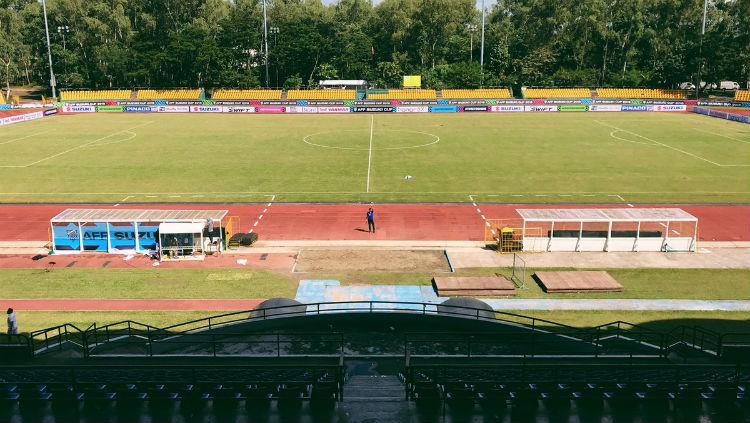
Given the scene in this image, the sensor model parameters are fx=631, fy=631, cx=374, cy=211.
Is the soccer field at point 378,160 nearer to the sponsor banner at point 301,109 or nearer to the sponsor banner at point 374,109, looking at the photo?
the sponsor banner at point 374,109

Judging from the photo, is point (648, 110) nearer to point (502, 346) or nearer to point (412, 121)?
point (412, 121)

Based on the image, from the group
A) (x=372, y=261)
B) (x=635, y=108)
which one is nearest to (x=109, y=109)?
(x=372, y=261)

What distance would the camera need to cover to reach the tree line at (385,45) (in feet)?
377

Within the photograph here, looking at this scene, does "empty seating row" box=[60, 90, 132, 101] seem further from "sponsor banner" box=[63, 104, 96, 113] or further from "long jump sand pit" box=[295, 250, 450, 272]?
"long jump sand pit" box=[295, 250, 450, 272]

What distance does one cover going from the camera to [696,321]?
25.1 m

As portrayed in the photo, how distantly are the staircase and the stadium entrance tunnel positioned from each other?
1.28 meters

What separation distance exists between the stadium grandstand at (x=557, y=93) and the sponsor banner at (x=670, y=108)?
14336mm

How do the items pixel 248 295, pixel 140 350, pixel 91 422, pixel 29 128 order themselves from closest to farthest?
pixel 91 422 → pixel 140 350 → pixel 248 295 → pixel 29 128

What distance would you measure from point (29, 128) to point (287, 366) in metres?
77.4

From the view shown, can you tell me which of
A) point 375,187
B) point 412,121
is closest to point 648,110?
point 412,121

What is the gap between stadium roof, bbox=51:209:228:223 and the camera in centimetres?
3362

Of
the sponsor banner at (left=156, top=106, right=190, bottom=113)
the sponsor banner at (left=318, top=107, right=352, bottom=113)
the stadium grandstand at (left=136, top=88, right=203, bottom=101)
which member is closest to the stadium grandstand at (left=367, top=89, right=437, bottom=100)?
the sponsor banner at (left=318, top=107, right=352, bottom=113)

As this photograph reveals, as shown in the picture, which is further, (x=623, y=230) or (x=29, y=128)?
(x=29, y=128)

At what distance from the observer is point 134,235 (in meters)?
34.1
